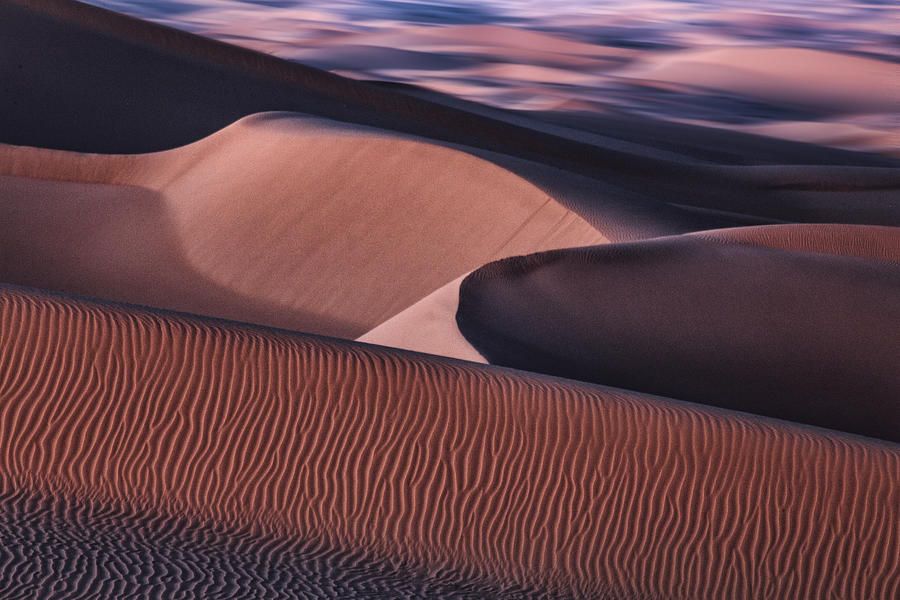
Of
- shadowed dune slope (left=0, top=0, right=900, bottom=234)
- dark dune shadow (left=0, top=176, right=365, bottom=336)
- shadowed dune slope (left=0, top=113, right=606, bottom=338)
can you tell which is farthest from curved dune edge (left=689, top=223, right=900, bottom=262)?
shadowed dune slope (left=0, top=0, right=900, bottom=234)

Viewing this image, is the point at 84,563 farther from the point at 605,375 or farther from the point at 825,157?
the point at 825,157

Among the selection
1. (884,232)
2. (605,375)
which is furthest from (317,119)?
(605,375)

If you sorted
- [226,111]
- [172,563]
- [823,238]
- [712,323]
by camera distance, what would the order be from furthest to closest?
[226,111] → [823,238] → [712,323] → [172,563]

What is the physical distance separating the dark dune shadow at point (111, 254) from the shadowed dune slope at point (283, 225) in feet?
0.04

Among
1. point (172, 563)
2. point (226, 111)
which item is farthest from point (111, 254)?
point (172, 563)

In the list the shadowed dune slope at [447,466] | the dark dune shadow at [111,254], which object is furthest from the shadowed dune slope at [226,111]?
the shadowed dune slope at [447,466]

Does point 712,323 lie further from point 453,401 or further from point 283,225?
point 283,225

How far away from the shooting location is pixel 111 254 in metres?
7.23

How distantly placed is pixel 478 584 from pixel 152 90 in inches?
351

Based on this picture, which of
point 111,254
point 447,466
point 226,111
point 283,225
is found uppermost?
point 447,466

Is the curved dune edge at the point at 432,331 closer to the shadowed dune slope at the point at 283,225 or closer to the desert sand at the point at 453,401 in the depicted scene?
the desert sand at the point at 453,401

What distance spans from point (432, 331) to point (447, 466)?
1.25m

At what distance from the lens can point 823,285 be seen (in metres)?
4.51

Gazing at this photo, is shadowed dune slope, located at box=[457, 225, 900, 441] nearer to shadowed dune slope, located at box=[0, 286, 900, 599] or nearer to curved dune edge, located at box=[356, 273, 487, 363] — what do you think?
curved dune edge, located at box=[356, 273, 487, 363]
